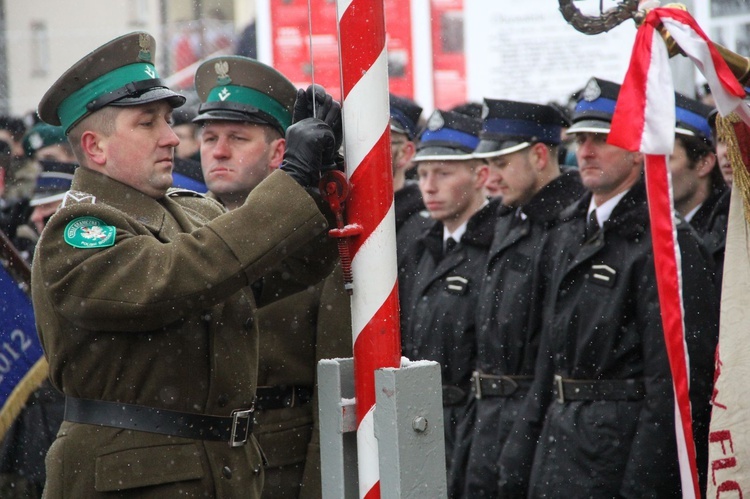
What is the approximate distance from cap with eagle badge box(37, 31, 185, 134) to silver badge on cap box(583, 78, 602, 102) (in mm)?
2935

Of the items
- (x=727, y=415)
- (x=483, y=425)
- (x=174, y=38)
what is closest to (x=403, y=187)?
(x=483, y=425)

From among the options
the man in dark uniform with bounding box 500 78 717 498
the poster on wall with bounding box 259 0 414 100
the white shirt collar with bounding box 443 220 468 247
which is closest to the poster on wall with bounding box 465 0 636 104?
the poster on wall with bounding box 259 0 414 100

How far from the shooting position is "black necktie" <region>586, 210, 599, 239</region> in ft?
19.0

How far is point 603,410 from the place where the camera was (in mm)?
5398

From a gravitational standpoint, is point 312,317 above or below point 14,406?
above

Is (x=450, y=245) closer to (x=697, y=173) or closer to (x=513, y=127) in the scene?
(x=513, y=127)

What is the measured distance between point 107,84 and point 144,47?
0.62 feet

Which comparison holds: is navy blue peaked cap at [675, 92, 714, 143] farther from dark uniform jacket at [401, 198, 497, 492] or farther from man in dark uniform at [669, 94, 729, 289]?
dark uniform jacket at [401, 198, 497, 492]

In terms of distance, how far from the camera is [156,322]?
3.38 m

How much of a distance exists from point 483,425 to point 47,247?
3.30m

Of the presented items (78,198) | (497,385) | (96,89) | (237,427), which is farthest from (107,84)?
(497,385)

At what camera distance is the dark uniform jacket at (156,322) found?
130 inches

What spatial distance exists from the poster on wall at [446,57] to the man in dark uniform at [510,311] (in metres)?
3.98

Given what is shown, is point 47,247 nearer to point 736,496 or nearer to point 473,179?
point 736,496
